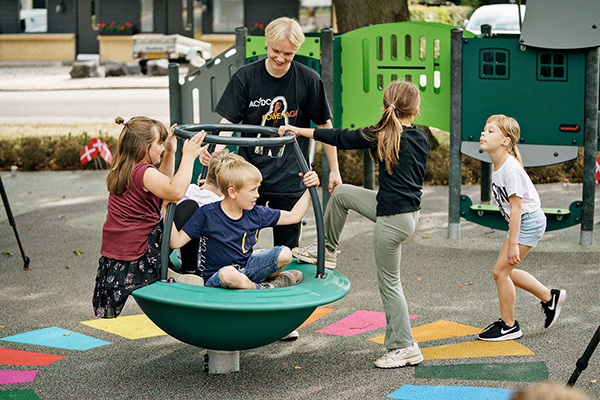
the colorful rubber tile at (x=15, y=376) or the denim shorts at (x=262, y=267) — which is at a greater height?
the denim shorts at (x=262, y=267)

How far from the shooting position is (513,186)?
397 centimetres

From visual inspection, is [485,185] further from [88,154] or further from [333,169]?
[88,154]

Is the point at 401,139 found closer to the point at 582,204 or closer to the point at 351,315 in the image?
the point at 351,315

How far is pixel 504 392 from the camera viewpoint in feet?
11.2

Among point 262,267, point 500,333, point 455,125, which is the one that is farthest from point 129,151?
point 455,125

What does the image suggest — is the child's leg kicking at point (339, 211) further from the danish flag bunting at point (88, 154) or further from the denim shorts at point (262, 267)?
the danish flag bunting at point (88, 154)

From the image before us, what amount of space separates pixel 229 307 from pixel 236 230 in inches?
21.2

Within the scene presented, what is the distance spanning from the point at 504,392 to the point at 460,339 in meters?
0.79

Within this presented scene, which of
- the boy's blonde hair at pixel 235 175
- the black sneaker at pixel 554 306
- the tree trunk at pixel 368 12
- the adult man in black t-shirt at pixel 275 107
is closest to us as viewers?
the boy's blonde hair at pixel 235 175

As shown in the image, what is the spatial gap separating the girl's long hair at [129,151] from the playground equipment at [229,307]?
0.17 metres

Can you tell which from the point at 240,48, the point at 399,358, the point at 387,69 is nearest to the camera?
the point at 399,358

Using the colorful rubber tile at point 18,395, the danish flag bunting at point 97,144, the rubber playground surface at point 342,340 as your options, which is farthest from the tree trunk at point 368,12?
the colorful rubber tile at point 18,395

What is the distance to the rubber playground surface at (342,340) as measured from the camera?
3543 millimetres

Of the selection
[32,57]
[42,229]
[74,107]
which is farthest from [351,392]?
[32,57]
